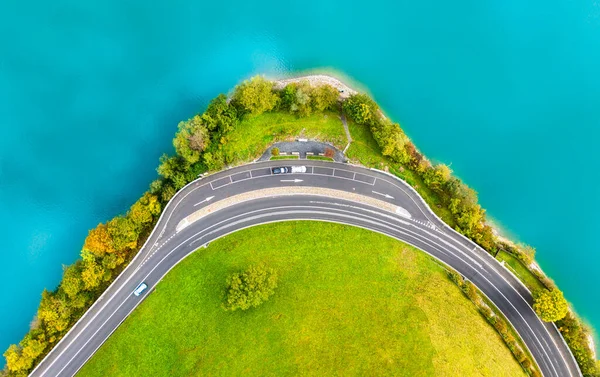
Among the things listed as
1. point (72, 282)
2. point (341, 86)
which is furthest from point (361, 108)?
point (72, 282)

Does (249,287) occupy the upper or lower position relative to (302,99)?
lower

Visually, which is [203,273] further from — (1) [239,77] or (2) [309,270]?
(1) [239,77]

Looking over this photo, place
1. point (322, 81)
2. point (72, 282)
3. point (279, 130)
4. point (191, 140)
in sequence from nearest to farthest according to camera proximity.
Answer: point (72, 282)
point (191, 140)
point (279, 130)
point (322, 81)

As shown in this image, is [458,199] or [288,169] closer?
[458,199]

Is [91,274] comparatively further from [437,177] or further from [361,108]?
[437,177]

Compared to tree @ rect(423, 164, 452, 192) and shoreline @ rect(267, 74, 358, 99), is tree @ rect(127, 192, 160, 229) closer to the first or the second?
shoreline @ rect(267, 74, 358, 99)

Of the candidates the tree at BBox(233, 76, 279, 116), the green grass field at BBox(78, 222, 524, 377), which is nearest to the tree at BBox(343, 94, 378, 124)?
the tree at BBox(233, 76, 279, 116)

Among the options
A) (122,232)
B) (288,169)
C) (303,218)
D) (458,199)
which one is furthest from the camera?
(288,169)
